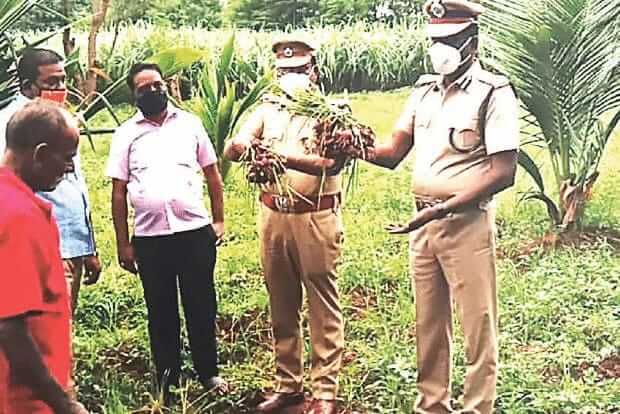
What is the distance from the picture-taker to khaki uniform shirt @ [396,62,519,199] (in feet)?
11.6

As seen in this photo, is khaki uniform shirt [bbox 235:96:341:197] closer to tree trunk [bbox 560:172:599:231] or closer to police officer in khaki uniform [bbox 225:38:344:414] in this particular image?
police officer in khaki uniform [bbox 225:38:344:414]

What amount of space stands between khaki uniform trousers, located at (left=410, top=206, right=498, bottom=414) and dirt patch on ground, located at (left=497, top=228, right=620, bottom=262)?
248 cm

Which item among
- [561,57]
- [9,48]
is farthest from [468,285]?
[561,57]

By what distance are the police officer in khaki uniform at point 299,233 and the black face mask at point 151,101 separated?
0.37m

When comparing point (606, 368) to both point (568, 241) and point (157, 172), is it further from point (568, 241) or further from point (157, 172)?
point (157, 172)

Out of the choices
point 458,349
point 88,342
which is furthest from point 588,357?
point 88,342

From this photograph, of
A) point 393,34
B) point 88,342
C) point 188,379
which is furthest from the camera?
point 393,34

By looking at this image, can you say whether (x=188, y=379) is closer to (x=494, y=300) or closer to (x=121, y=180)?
(x=121, y=180)

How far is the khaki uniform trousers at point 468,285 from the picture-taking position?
12.0 ft

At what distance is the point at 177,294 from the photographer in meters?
4.26

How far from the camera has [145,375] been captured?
4.62 metres

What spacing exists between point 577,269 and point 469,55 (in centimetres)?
248

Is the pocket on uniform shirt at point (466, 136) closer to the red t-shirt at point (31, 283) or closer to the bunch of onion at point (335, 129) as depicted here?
the bunch of onion at point (335, 129)

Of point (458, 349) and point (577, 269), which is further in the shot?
point (577, 269)
